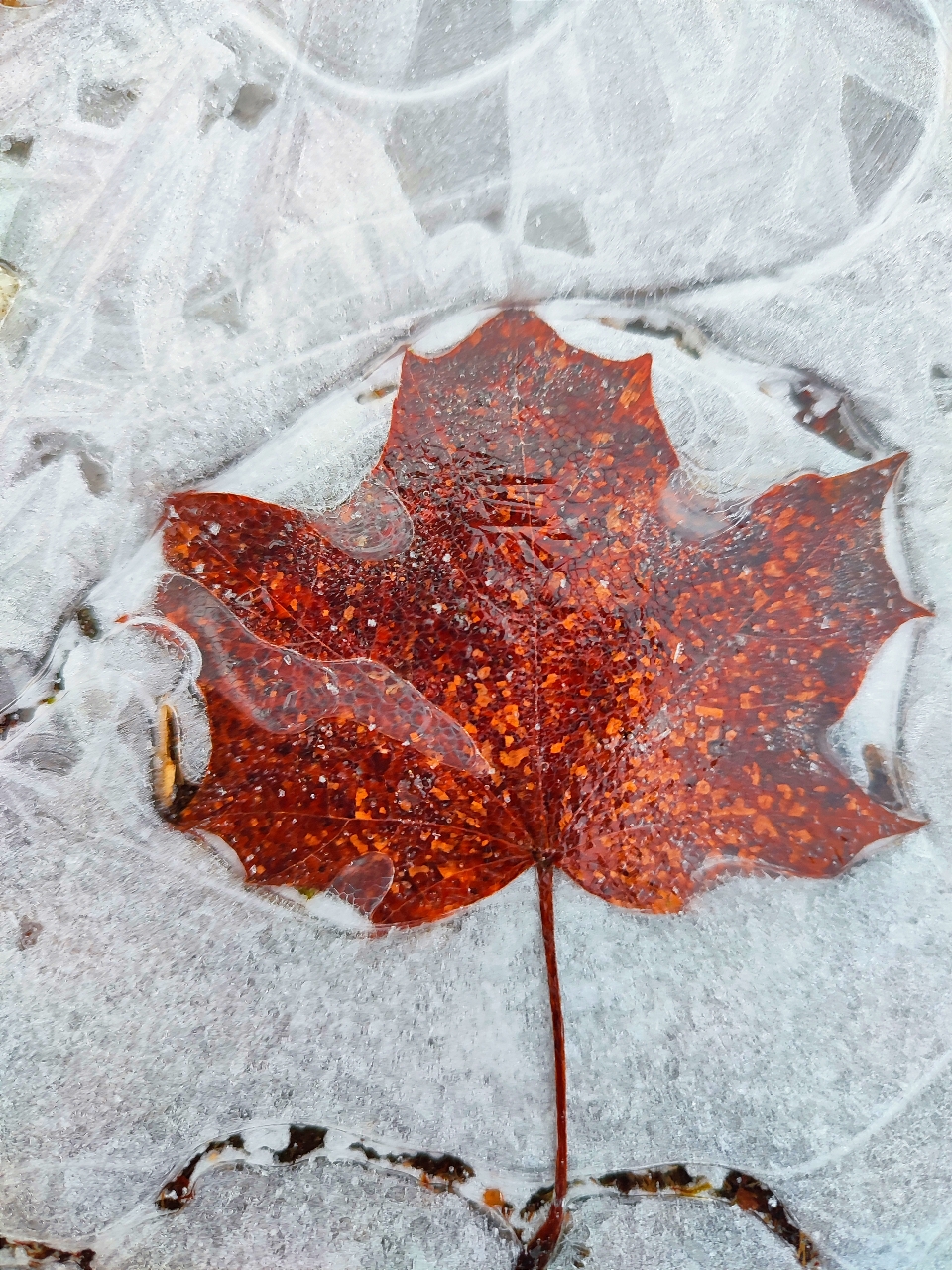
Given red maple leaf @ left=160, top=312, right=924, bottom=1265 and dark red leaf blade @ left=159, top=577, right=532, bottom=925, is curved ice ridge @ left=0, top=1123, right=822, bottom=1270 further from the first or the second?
dark red leaf blade @ left=159, top=577, right=532, bottom=925

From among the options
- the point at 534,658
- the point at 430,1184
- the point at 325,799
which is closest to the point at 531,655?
the point at 534,658

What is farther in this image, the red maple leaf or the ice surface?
the ice surface

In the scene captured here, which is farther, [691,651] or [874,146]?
[874,146]

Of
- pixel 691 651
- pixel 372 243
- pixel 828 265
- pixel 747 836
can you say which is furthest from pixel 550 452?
pixel 747 836

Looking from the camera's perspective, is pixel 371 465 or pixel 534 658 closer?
pixel 534 658

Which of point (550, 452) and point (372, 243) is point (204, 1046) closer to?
point (550, 452)

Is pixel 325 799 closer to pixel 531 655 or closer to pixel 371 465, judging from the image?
pixel 531 655

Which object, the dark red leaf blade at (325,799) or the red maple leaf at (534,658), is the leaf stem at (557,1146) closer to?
the red maple leaf at (534,658)

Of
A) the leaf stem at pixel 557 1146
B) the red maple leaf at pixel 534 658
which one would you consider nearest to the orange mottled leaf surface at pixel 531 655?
the red maple leaf at pixel 534 658

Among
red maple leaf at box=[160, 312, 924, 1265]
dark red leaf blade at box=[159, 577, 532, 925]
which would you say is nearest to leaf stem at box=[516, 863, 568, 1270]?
red maple leaf at box=[160, 312, 924, 1265]
